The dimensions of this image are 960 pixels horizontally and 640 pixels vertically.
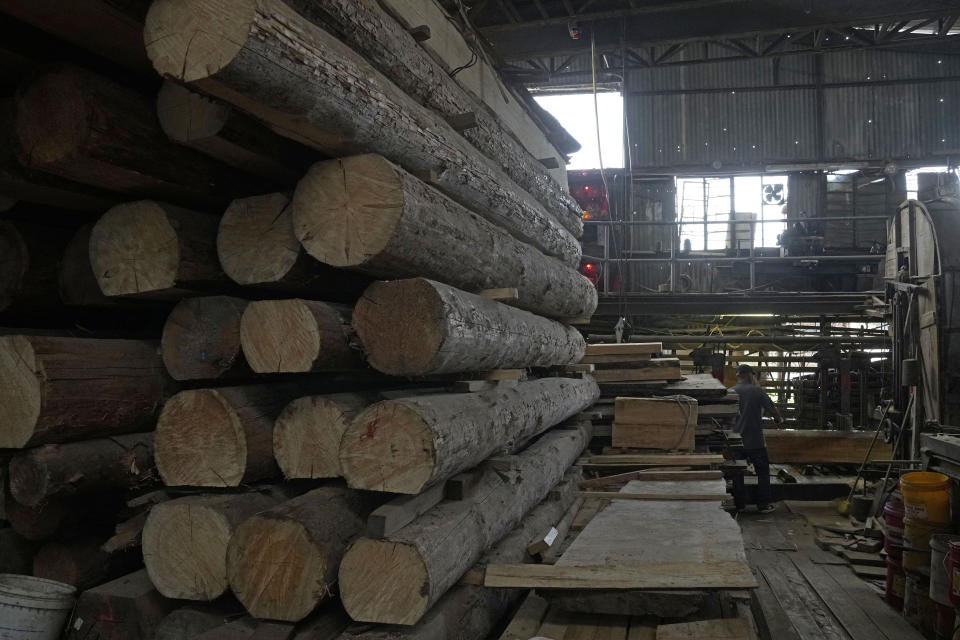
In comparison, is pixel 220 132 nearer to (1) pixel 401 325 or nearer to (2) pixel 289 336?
(2) pixel 289 336

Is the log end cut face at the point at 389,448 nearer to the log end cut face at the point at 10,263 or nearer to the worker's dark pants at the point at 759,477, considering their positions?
the log end cut face at the point at 10,263

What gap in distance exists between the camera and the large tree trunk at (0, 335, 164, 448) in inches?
123

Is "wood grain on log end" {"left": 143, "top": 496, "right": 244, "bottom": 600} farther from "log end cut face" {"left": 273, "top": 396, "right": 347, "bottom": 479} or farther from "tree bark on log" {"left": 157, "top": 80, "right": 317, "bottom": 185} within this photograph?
"tree bark on log" {"left": 157, "top": 80, "right": 317, "bottom": 185}

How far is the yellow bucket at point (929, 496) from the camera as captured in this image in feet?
19.2

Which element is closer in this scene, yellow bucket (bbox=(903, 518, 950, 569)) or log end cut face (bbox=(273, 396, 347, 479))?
log end cut face (bbox=(273, 396, 347, 479))

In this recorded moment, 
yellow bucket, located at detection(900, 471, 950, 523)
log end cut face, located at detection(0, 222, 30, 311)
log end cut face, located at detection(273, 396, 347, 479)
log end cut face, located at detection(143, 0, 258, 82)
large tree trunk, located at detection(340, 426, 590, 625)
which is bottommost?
yellow bucket, located at detection(900, 471, 950, 523)

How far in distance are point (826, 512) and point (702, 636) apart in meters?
7.80

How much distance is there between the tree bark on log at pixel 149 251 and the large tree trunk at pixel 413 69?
1.16 metres

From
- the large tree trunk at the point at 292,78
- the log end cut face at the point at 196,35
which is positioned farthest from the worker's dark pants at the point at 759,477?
the log end cut face at the point at 196,35

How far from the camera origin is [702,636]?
3.38 meters

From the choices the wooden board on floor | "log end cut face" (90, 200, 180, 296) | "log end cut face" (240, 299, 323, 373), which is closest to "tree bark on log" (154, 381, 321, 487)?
"log end cut face" (240, 299, 323, 373)

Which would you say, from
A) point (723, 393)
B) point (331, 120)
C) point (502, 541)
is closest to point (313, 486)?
point (502, 541)

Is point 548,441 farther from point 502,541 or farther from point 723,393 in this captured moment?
point 723,393

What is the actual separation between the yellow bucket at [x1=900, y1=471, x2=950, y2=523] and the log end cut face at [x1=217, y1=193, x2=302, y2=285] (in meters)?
5.39
